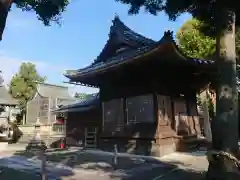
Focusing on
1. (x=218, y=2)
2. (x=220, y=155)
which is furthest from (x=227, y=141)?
(x=218, y=2)

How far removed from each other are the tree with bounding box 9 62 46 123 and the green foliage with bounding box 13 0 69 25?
36.0m

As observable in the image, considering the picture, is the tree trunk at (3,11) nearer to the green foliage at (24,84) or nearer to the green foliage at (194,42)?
the green foliage at (194,42)

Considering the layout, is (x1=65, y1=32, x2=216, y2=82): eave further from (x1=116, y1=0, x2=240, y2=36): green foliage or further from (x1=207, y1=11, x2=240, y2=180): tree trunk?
(x1=207, y1=11, x2=240, y2=180): tree trunk

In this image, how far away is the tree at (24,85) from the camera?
139 ft

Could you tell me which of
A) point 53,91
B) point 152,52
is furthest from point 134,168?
point 53,91

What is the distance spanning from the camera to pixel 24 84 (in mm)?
43562

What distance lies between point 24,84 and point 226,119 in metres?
41.0

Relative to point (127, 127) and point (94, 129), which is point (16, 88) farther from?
point (127, 127)

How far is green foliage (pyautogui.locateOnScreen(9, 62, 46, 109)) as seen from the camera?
139ft

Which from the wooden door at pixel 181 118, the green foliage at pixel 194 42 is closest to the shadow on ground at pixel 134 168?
the wooden door at pixel 181 118

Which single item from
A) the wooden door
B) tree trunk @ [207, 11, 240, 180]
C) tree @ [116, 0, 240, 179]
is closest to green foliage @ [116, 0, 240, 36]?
tree @ [116, 0, 240, 179]

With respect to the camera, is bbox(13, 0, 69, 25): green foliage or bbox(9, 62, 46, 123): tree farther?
bbox(9, 62, 46, 123): tree

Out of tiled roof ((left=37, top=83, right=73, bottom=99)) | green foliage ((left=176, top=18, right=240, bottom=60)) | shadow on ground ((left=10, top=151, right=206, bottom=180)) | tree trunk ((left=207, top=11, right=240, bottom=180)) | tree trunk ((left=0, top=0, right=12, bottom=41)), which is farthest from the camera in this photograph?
tiled roof ((left=37, top=83, right=73, bottom=99))

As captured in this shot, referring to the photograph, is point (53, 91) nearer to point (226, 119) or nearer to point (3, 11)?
point (226, 119)
